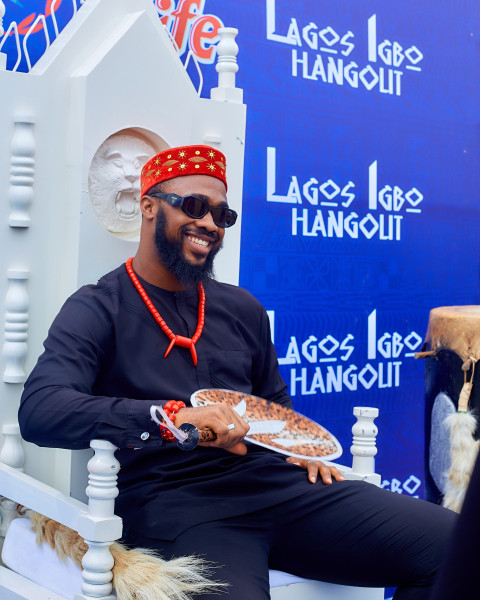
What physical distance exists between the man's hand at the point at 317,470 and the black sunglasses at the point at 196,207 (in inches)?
24.6

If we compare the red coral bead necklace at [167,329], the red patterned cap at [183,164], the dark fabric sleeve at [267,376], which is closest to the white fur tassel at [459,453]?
the dark fabric sleeve at [267,376]

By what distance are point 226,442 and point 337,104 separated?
206 centimetres

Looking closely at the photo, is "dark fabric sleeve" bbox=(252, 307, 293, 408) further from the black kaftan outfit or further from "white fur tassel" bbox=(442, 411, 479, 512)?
"white fur tassel" bbox=(442, 411, 479, 512)

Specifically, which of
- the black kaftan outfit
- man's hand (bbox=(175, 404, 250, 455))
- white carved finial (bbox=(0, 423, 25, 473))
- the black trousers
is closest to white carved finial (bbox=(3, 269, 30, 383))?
white carved finial (bbox=(0, 423, 25, 473))

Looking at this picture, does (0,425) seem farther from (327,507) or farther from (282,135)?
(282,135)

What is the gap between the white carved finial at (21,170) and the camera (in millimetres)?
2195

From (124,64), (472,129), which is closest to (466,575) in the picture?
(124,64)

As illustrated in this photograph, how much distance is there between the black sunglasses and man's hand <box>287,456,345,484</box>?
2.05ft

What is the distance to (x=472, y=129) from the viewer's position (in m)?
3.95

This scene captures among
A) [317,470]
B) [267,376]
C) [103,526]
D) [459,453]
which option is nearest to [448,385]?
[459,453]

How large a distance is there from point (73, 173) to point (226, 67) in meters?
0.66

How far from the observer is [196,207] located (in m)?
2.11

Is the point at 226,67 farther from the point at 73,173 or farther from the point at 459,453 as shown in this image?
the point at 459,453

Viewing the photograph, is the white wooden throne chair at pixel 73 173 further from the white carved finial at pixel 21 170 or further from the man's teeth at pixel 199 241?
the man's teeth at pixel 199 241
